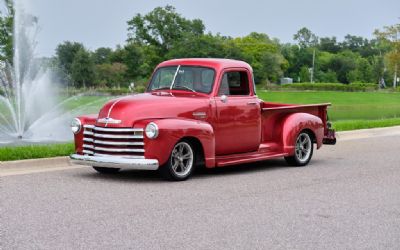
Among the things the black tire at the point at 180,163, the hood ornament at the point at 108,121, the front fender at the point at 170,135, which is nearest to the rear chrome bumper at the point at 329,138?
the front fender at the point at 170,135

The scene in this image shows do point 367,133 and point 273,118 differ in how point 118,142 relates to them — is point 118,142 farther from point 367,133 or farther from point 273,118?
point 367,133

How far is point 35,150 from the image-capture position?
1309cm

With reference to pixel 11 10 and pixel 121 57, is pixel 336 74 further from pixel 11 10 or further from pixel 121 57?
pixel 11 10

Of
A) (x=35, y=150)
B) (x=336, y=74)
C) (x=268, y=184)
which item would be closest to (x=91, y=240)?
(x=268, y=184)

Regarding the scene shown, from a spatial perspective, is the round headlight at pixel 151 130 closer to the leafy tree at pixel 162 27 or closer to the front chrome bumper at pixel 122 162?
the front chrome bumper at pixel 122 162

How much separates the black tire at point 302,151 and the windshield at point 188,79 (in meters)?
2.20

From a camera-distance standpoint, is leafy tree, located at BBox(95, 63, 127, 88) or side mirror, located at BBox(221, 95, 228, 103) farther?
leafy tree, located at BBox(95, 63, 127, 88)

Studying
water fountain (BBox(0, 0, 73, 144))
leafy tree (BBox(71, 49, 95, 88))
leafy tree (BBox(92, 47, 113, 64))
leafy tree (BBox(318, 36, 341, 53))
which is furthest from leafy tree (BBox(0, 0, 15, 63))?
leafy tree (BBox(318, 36, 341, 53))

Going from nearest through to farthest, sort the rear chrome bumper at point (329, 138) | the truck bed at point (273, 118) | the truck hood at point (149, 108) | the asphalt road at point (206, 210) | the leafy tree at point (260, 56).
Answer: the asphalt road at point (206, 210), the truck hood at point (149, 108), the truck bed at point (273, 118), the rear chrome bumper at point (329, 138), the leafy tree at point (260, 56)

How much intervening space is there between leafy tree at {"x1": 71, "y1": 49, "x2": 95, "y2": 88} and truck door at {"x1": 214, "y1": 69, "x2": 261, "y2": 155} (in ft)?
154

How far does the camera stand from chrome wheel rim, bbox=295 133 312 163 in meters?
13.3

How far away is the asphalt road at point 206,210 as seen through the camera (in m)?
7.00

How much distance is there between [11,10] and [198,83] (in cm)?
3263

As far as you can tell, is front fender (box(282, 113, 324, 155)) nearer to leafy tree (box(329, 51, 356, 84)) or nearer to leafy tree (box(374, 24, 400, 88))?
leafy tree (box(374, 24, 400, 88))
